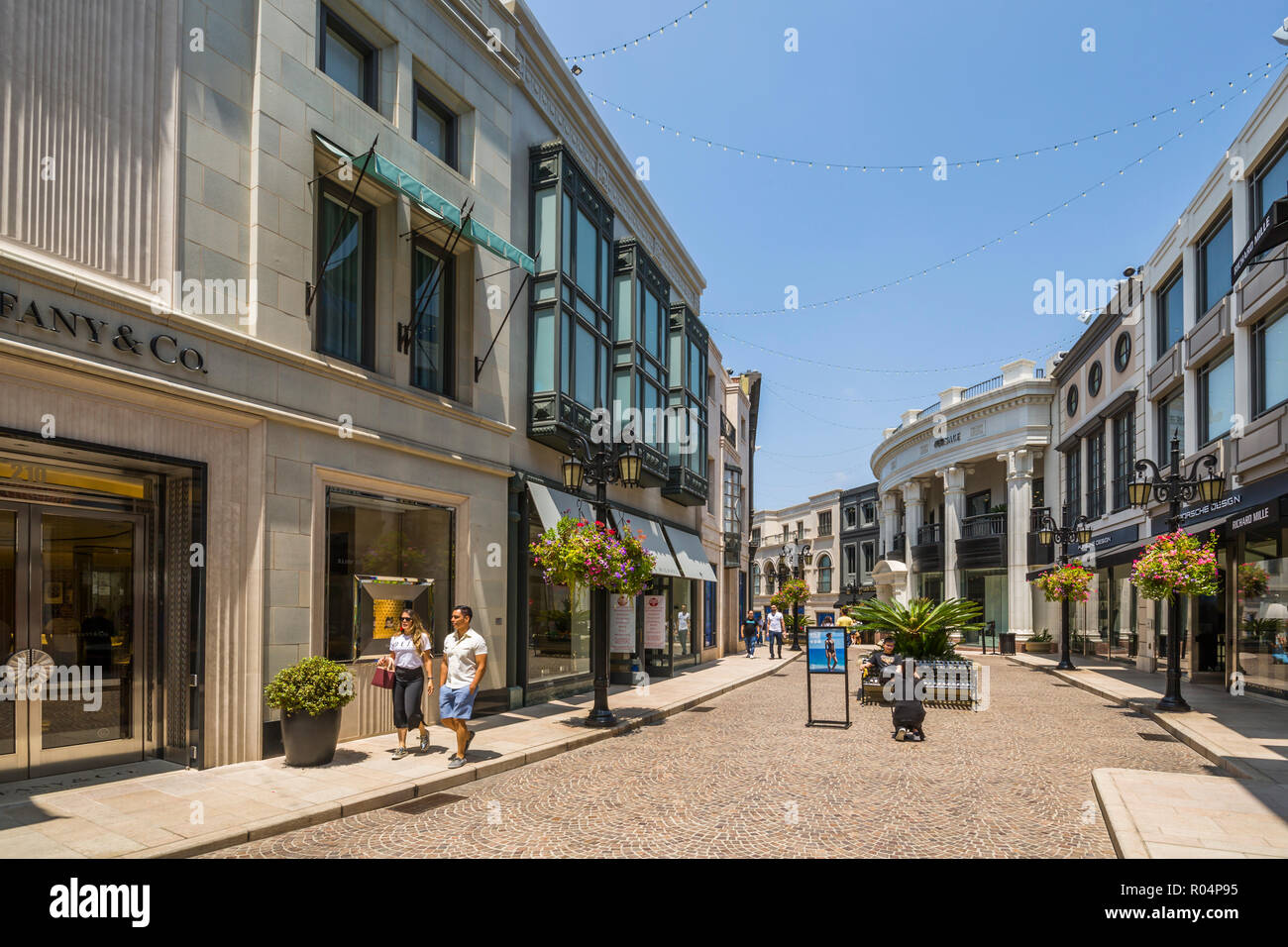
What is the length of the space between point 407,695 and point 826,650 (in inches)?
286

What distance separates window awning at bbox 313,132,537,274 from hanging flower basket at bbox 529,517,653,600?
4527 millimetres

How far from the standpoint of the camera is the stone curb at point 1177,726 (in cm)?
1020

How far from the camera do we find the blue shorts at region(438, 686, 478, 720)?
407 inches

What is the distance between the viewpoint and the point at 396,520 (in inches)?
509

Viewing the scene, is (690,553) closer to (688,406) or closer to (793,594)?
(688,406)

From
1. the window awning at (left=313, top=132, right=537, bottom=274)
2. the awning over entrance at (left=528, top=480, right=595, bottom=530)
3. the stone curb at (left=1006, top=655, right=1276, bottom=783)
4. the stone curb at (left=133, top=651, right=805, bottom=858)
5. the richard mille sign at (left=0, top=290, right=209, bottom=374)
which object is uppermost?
the window awning at (left=313, top=132, right=537, bottom=274)

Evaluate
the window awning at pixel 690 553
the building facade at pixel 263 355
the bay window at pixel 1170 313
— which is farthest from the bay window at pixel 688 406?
the bay window at pixel 1170 313

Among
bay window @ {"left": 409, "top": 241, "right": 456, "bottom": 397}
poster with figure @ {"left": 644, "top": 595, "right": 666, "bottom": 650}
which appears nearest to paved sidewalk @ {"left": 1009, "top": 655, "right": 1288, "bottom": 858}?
bay window @ {"left": 409, "top": 241, "right": 456, "bottom": 397}

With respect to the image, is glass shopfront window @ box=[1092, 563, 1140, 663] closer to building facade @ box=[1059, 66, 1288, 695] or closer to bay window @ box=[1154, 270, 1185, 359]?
building facade @ box=[1059, 66, 1288, 695]

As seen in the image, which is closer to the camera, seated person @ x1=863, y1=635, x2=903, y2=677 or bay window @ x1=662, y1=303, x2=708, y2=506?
seated person @ x1=863, y1=635, x2=903, y2=677

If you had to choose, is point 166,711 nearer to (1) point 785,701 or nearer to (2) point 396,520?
(2) point 396,520

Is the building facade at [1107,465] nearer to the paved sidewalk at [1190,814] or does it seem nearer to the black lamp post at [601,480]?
the paved sidewalk at [1190,814]

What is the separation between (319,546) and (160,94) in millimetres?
5527

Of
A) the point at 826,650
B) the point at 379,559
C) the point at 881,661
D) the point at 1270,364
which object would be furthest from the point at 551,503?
the point at 1270,364
